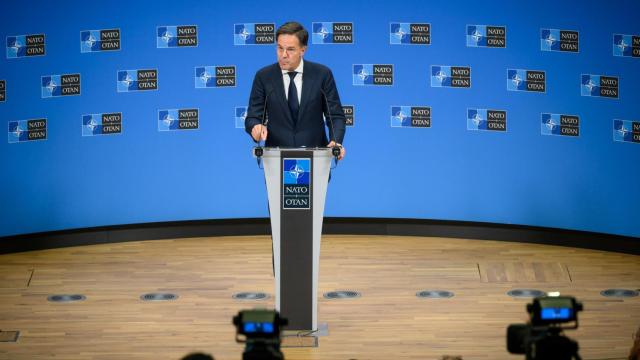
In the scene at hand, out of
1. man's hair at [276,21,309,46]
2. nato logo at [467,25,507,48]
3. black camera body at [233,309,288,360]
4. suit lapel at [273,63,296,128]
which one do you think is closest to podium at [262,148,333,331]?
suit lapel at [273,63,296,128]

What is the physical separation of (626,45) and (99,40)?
4.77 m

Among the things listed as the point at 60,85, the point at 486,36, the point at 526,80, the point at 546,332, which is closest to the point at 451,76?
the point at 486,36

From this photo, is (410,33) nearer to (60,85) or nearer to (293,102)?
(60,85)

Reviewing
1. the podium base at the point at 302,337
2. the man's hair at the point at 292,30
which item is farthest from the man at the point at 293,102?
the podium base at the point at 302,337

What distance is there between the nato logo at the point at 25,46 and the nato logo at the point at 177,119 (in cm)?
126

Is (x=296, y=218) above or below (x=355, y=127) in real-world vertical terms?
below

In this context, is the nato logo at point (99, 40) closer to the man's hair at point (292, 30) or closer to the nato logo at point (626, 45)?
the man's hair at point (292, 30)

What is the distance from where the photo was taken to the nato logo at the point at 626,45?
9.66 metres

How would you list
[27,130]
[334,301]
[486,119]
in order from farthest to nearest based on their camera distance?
[486,119], [27,130], [334,301]

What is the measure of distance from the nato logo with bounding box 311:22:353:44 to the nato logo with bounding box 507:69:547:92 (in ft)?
5.09

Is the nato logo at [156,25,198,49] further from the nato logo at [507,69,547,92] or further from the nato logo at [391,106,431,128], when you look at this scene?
the nato logo at [507,69,547,92]

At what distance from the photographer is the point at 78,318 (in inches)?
301

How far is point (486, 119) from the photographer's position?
10375mm

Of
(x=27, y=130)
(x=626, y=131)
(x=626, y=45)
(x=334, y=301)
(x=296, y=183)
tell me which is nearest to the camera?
(x=296, y=183)
